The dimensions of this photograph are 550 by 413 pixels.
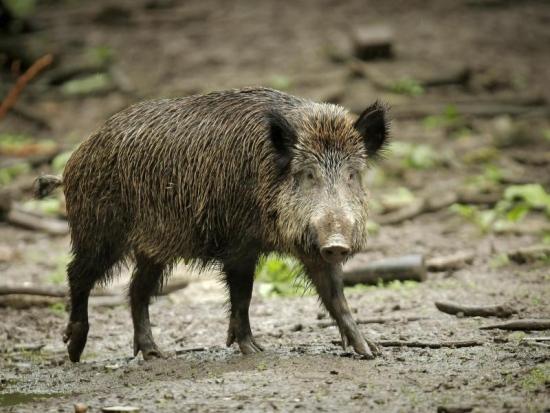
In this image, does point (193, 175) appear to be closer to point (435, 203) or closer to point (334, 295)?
point (334, 295)

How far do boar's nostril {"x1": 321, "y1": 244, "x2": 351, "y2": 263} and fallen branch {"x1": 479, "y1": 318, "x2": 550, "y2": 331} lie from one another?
1.34 m

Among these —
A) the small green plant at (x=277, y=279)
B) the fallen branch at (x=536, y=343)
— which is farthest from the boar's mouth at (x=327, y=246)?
the small green plant at (x=277, y=279)

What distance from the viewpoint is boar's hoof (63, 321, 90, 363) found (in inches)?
287

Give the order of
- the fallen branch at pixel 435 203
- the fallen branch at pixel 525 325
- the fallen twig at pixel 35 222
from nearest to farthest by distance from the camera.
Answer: the fallen branch at pixel 525 325 < the fallen branch at pixel 435 203 < the fallen twig at pixel 35 222

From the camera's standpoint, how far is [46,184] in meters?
7.82

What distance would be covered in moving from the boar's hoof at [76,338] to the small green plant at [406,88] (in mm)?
9676

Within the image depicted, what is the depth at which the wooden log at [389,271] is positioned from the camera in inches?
351

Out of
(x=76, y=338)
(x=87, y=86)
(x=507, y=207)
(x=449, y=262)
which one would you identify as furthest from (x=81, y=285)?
(x=87, y=86)

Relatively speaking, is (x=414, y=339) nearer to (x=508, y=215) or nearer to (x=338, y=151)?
(x=338, y=151)

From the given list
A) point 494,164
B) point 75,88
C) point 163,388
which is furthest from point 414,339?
point 75,88

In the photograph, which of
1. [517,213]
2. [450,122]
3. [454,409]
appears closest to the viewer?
[454,409]

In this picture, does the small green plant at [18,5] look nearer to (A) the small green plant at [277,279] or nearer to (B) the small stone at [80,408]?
(A) the small green plant at [277,279]

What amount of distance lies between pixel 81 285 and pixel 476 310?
2.85 meters

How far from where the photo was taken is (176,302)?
9.17 metres
